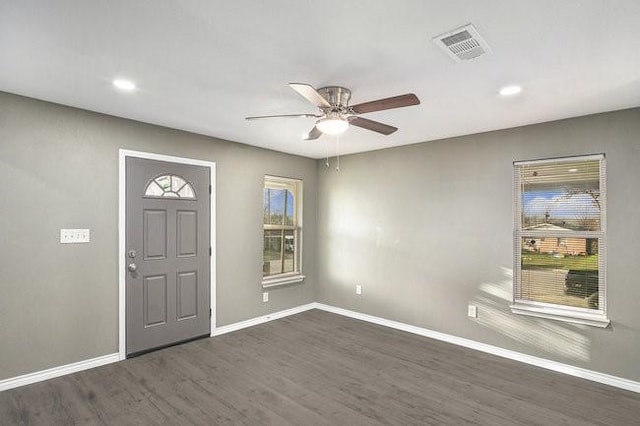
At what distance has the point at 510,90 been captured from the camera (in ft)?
8.62

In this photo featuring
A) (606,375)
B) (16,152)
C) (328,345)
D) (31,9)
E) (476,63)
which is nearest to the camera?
(31,9)

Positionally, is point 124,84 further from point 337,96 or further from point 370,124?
Result: point 370,124

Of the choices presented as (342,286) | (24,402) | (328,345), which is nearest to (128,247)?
(24,402)

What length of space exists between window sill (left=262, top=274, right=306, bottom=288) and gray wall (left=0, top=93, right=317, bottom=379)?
1.92m

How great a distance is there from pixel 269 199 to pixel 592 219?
3.89 meters

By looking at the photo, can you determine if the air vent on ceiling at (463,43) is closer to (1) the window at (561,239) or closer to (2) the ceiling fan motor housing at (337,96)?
(2) the ceiling fan motor housing at (337,96)

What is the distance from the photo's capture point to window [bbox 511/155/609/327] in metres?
3.18

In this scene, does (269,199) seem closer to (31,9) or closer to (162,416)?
(162,416)

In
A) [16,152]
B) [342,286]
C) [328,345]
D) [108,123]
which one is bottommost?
[328,345]

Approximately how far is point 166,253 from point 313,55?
279 centimetres

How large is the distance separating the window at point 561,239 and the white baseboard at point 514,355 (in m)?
0.46

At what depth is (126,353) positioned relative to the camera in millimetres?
3412

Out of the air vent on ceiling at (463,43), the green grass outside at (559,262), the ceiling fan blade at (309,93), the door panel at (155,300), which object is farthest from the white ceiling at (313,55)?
the door panel at (155,300)

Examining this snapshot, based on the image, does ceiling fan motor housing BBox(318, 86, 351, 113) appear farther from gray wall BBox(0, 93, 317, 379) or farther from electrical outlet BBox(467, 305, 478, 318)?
electrical outlet BBox(467, 305, 478, 318)
